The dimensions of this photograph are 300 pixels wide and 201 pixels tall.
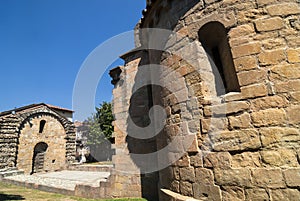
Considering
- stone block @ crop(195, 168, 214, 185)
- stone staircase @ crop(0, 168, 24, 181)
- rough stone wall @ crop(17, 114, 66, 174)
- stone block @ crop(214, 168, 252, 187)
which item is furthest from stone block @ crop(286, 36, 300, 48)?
rough stone wall @ crop(17, 114, 66, 174)

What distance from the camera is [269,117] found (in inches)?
90.3

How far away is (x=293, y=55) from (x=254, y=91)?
0.66 m

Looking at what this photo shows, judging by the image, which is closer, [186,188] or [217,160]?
[217,160]

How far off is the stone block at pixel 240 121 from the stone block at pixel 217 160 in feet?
1.34

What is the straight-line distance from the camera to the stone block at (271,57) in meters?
2.38

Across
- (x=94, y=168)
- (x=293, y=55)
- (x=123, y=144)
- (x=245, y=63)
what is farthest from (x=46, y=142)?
(x=293, y=55)

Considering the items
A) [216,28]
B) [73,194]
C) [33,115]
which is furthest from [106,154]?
[216,28]

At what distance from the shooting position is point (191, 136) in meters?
2.90

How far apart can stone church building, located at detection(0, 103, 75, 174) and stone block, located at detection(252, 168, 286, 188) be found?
16.3 m

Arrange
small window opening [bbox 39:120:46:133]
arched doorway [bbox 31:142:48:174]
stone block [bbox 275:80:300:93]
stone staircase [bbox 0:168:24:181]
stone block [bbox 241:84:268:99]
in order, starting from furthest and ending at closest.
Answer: small window opening [bbox 39:120:46:133], arched doorway [bbox 31:142:48:174], stone staircase [bbox 0:168:24:181], stone block [bbox 241:84:268:99], stone block [bbox 275:80:300:93]

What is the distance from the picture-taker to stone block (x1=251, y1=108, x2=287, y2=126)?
224cm

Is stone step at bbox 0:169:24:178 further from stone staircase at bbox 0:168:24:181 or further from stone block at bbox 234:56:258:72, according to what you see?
stone block at bbox 234:56:258:72

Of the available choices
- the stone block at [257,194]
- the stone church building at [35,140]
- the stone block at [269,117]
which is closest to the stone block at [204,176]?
the stone block at [257,194]

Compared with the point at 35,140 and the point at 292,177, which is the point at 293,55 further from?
the point at 35,140
